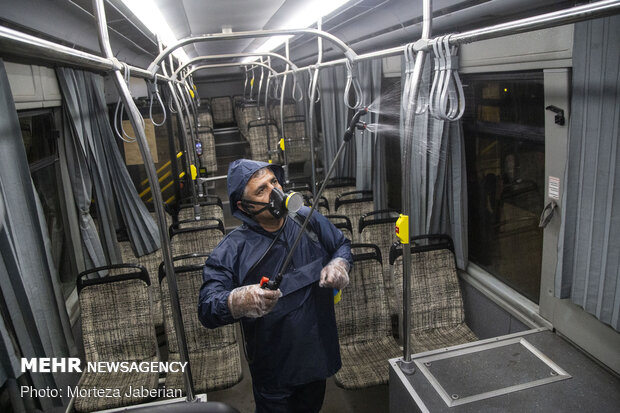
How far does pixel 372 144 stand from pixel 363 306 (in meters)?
2.59

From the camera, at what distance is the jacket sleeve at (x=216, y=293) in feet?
6.45

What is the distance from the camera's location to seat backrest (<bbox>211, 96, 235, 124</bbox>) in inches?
595

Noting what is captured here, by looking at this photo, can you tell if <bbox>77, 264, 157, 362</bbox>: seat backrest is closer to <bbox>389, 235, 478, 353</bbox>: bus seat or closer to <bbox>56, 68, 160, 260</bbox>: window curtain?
<bbox>56, 68, 160, 260</bbox>: window curtain

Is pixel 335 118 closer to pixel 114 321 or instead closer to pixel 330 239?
pixel 114 321

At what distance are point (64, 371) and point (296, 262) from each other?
2.13 meters

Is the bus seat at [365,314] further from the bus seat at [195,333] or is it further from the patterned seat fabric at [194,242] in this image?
the patterned seat fabric at [194,242]

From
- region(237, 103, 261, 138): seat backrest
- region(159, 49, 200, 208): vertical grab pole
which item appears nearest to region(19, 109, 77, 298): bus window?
region(159, 49, 200, 208): vertical grab pole

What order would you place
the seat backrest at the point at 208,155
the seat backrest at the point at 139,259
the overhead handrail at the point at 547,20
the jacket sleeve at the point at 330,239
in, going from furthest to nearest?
the seat backrest at the point at 208,155
the seat backrest at the point at 139,259
the jacket sleeve at the point at 330,239
the overhead handrail at the point at 547,20

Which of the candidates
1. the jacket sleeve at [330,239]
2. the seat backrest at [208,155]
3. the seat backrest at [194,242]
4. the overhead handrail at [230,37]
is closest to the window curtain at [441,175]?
the overhead handrail at [230,37]

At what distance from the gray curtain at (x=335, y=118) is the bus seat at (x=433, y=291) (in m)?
3.18

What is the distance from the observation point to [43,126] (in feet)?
12.5

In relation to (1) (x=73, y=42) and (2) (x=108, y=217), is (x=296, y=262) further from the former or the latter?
(1) (x=73, y=42)

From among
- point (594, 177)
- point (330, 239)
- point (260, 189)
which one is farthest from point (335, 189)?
point (594, 177)

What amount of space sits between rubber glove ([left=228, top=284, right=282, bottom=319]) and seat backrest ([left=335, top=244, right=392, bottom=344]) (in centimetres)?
149
